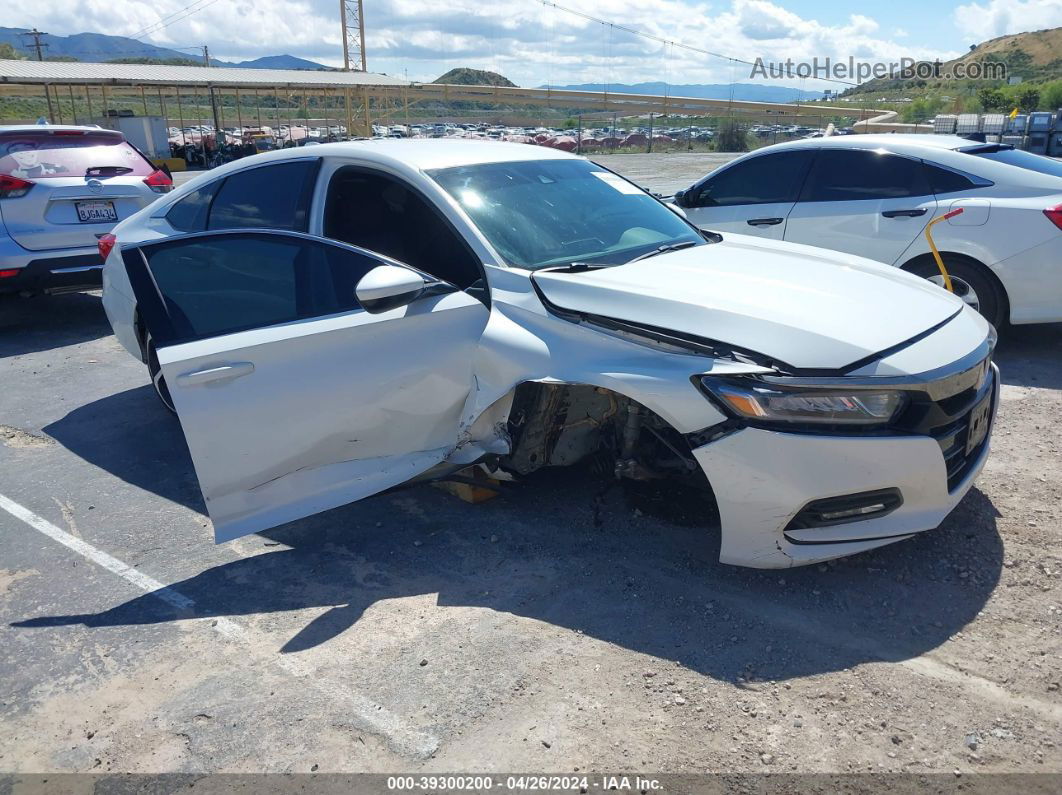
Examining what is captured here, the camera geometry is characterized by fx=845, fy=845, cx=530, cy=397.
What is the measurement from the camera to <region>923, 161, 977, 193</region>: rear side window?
6277 mm

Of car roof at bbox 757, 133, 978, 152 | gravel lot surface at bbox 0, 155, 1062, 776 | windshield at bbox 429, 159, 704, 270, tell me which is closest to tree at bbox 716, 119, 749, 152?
car roof at bbox 757, 133, 978, 152

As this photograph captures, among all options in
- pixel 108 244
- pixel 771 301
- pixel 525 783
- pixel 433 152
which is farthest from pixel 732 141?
pixel 525 783

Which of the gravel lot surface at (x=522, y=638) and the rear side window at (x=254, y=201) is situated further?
the rear side window at (x=254, y=201)

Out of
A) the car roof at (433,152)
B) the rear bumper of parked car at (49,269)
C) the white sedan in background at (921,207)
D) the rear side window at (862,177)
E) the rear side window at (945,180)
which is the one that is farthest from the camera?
the rear bumper of parked car at (49,269)

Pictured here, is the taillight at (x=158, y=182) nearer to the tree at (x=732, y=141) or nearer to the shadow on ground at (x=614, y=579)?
the shadow on ground at (x=614, y=579)

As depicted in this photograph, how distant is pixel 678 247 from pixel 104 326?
653 cm

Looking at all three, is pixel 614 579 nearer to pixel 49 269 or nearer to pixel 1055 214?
pixel 1055 214

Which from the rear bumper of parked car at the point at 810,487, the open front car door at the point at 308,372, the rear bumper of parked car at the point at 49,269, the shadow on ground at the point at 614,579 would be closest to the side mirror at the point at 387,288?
the open front car door at the point at 308,372

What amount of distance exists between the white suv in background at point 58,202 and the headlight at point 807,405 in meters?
6.98

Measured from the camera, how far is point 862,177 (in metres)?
6.77

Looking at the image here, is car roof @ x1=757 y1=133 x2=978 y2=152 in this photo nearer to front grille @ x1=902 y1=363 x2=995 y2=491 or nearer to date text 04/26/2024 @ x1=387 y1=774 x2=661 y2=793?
front grille @ x1=902 y1=363 x2=995 y2=491

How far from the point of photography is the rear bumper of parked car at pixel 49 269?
749 centimetres

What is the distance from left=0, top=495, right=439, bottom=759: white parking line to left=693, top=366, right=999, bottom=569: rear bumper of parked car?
1.36m

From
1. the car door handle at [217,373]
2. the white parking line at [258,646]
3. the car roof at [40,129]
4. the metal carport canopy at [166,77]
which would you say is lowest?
the white parking line at [258,646]
